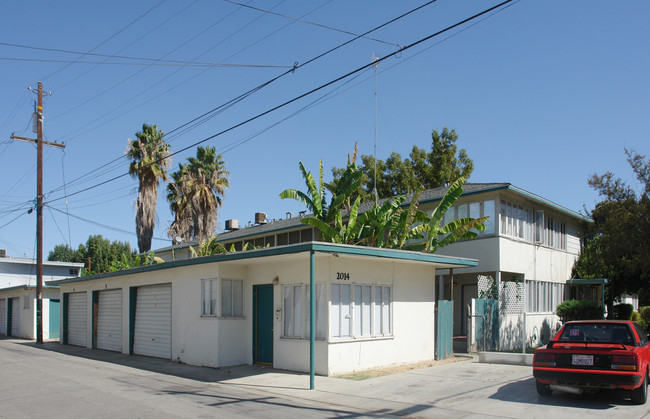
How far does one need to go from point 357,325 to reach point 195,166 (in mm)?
26012

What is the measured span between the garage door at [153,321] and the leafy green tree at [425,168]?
2176cm

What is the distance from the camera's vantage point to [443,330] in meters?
17.5

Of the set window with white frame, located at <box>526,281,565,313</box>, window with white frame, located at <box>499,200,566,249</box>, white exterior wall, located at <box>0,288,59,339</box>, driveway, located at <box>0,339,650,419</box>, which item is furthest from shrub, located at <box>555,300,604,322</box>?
white exterior wall, located at <box>0,288,59,339</box>

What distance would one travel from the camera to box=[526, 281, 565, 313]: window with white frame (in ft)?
72.6

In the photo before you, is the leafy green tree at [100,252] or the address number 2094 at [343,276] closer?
the address number 2094 at [343,276]

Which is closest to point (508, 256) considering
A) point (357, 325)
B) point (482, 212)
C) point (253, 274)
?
point (482, 212)

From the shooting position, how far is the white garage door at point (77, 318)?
25678 millimetres

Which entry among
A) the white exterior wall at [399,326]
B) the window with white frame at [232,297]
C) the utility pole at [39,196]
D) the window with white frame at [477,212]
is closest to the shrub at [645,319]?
the window with white frame at [477,212]

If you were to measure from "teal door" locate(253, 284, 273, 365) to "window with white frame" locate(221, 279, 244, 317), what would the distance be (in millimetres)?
526

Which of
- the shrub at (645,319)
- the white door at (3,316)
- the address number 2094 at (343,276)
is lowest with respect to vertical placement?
the white door at (3,316)

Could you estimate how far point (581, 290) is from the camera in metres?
26.7

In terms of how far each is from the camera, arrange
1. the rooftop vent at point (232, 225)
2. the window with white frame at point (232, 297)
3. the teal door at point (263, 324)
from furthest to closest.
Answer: the rooftop vent at point (232, 225) < the window with white frame at point (232, 297) < the teal door at point (263, 324)

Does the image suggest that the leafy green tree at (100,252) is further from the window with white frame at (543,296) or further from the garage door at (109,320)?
the window with white frame at (543,296)

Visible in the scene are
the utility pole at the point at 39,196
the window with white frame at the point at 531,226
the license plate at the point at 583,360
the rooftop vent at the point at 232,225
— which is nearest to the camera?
the license plate at the point at 583,360
